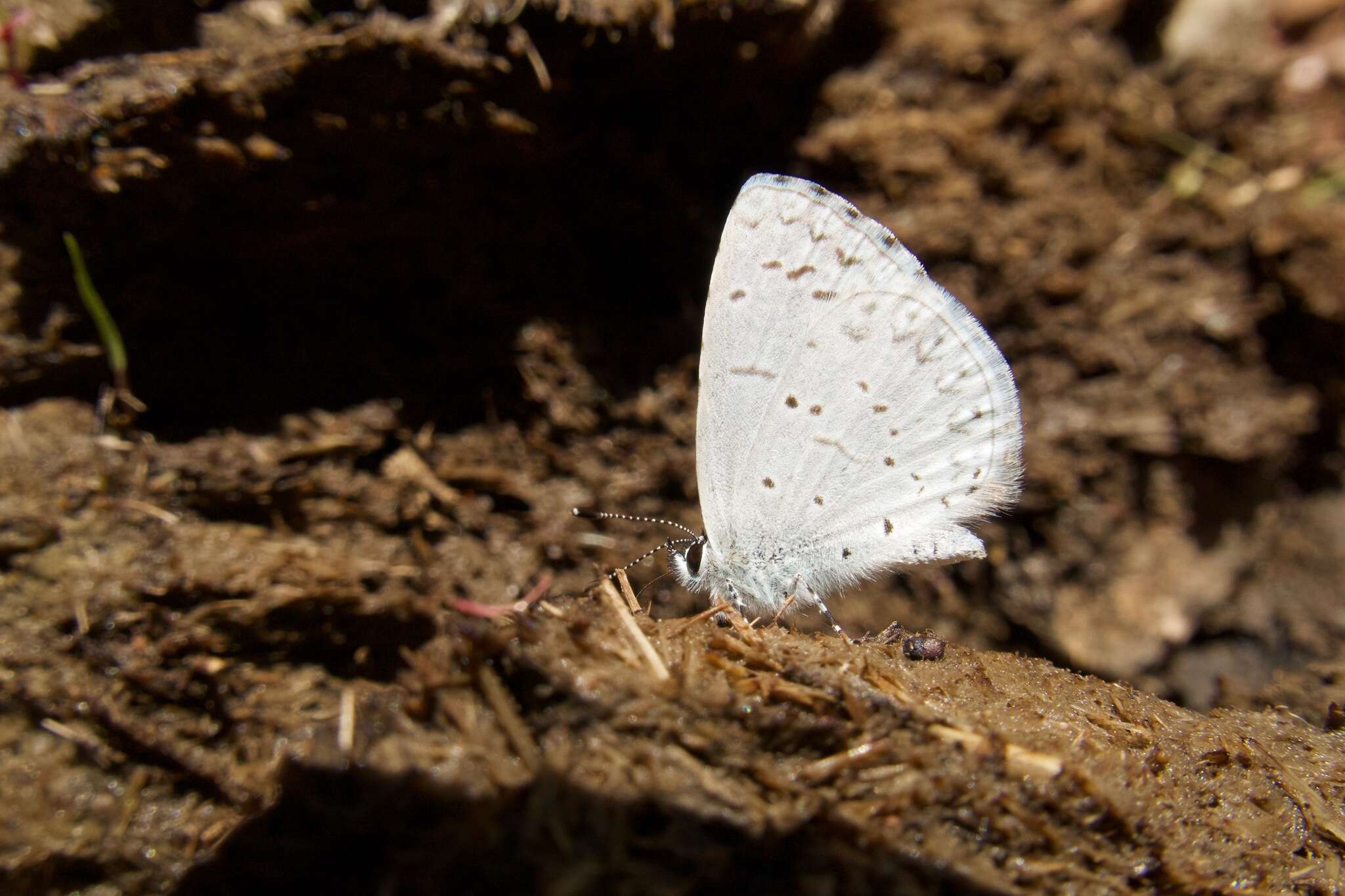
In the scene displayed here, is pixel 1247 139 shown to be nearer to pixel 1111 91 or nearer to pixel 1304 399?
pixel 1111 91

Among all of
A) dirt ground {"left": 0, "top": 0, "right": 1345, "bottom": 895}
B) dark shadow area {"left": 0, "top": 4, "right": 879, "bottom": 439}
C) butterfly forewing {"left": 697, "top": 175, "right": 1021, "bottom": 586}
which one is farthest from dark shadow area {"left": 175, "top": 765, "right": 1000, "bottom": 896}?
dark shadow area {"left": 0, "top": 4, "right": 879, "bottom": 439}

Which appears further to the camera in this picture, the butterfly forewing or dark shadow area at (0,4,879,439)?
dark shadow area at (0,4,879,439)

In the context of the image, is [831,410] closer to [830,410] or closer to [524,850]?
[830,410]

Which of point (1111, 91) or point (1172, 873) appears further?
point (1111, 91)

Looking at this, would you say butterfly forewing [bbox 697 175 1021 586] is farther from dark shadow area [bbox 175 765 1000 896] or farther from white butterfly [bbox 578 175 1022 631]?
dark shadow area [bbox 175 765 1000 896]

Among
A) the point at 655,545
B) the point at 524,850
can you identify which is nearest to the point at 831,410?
the point at 655,545

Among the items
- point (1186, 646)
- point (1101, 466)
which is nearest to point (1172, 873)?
point (1101, 466)
